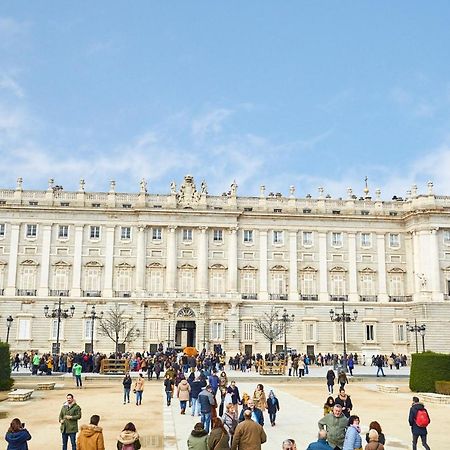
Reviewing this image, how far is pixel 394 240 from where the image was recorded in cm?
6462

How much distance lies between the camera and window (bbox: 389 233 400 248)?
64500 millimetres

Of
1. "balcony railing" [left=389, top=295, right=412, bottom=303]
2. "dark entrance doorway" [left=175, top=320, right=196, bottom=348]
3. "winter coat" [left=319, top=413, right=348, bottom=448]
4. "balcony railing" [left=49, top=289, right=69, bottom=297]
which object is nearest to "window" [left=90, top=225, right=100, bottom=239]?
"balcony railing" [left=49, top=289, right=69, bottom=297]

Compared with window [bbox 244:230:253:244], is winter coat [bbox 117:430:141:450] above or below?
below

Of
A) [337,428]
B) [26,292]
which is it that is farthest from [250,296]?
[337,428]

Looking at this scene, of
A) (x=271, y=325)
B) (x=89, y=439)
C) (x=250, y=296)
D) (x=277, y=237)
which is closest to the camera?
(x=89, y=439)

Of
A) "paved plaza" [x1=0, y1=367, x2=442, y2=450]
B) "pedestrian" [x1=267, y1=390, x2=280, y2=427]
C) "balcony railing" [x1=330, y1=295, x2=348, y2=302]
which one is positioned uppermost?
"balcony railing" [x1=330, y1=295, x2=348, y2=302]

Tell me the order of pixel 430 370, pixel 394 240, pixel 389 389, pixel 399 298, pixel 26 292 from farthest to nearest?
pixel 394 240 < pixel 399 298 < pixel 26 292 < pixel 389 389 < pixel 430 370

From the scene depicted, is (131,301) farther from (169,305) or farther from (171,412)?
(171,412)

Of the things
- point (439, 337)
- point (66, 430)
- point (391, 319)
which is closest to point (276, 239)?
point (391, 319)

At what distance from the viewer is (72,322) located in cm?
5912

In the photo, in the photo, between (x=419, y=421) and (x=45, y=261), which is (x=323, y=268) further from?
(x=419, y=421)

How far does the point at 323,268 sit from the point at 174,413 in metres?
42.1

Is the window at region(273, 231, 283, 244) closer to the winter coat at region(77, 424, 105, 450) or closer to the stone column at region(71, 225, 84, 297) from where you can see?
the stone column at region(71, 225, 84, 297)

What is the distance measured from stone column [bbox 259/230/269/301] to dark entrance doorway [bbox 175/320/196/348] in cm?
750
